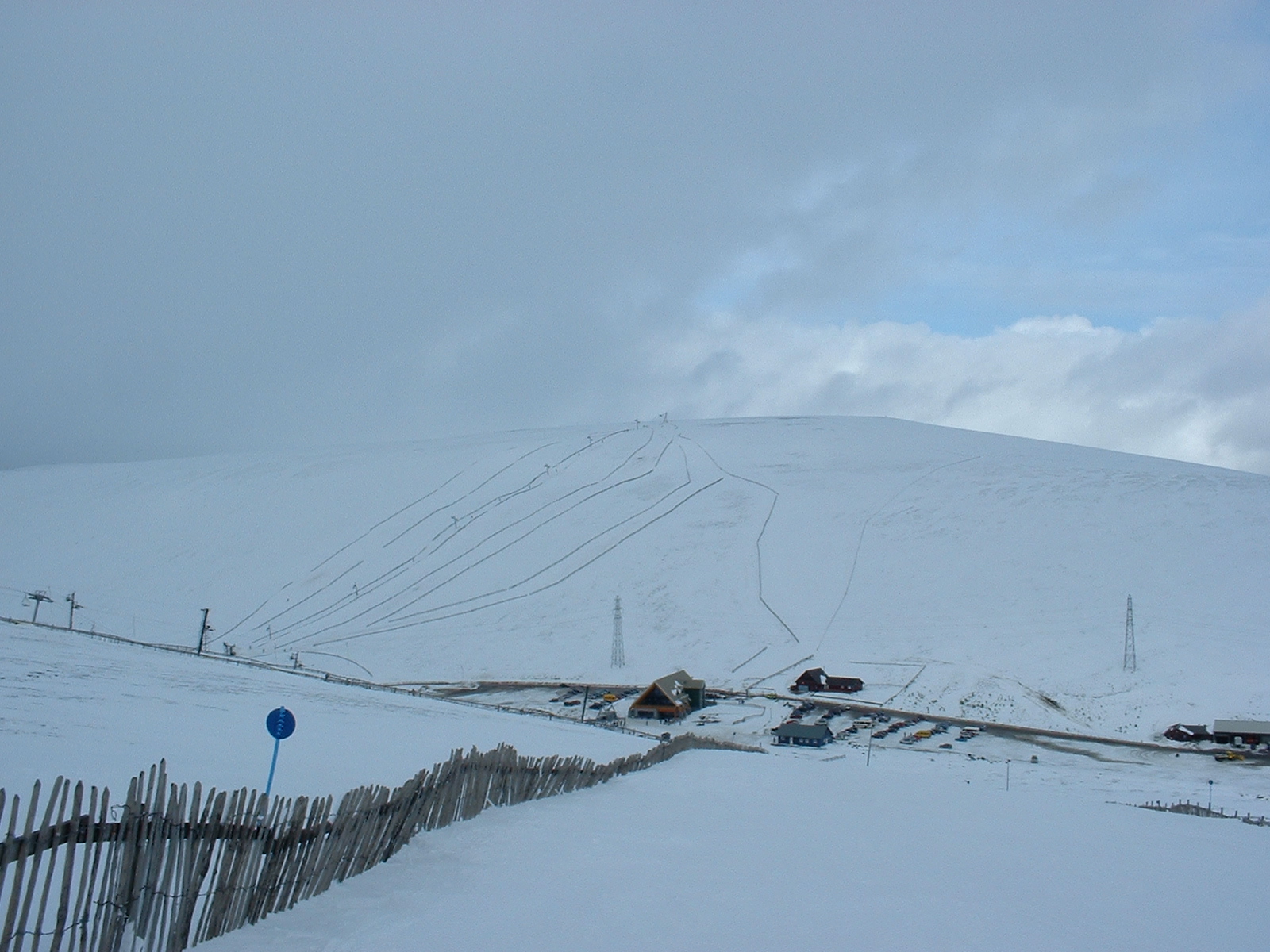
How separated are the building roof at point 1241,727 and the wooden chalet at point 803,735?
13.4 metres

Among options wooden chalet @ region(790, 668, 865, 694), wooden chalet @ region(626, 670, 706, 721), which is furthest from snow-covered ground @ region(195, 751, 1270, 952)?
wooden chalet @ region(790, 668, 865, 694)

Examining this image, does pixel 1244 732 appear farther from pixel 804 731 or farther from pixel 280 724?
pixel 280 724

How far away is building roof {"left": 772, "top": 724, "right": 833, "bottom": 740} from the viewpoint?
31.4m

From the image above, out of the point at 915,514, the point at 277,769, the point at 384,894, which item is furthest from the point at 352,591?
the point at 384,894

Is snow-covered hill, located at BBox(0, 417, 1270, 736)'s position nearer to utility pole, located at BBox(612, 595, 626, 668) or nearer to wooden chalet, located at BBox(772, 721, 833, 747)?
utility pole, located at BBox(612, 595, 626, 668)

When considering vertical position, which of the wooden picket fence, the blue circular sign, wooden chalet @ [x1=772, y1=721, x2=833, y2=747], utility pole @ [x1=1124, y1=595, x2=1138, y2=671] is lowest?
wooden chalet @ [x1=772, y1=721, x2=833, y2=747]

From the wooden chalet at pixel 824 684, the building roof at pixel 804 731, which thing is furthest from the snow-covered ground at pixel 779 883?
the wooden chalet at pixel 824 684

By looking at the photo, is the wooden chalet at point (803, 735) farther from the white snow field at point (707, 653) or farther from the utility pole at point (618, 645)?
the utility pole at point (618, 645)

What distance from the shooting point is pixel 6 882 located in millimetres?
5137

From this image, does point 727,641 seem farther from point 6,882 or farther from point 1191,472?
point 6,882

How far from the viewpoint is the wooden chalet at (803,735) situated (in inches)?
1238

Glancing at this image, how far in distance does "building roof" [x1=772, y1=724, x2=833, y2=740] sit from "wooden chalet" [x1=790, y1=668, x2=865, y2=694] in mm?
7898

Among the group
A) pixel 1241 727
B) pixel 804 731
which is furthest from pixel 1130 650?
pixel 804 731

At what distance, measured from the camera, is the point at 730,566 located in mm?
54125
